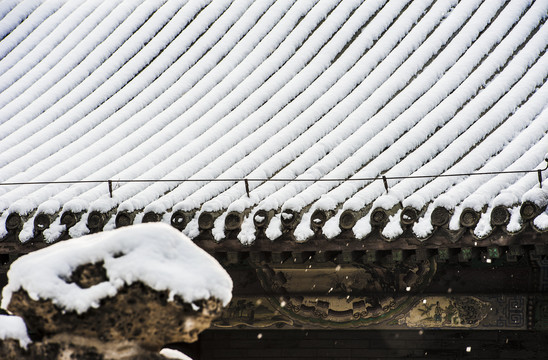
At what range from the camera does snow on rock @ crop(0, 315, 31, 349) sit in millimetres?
2658

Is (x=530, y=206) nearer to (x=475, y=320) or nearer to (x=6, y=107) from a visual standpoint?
(x=475, y=320)

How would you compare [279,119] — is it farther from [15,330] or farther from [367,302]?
[15,330]

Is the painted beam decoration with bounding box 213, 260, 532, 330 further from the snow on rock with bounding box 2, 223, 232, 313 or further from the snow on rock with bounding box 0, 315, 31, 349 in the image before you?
the snow on rock with bounding box 0, 315, 31, 349

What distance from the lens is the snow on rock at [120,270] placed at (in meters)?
2.55

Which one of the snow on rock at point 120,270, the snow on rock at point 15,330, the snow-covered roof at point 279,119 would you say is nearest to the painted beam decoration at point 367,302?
the snow-covered roof at point 279,119

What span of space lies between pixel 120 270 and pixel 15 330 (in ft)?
1.40

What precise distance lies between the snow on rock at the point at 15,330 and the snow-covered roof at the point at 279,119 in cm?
342

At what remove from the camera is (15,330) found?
2.67 meters

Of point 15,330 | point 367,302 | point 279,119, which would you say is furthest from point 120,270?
point 279,119

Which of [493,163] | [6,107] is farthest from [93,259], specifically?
[6,107]

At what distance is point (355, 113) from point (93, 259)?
499cm

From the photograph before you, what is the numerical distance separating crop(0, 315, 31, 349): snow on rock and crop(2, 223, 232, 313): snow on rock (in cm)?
6

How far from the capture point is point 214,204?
20.7 feet

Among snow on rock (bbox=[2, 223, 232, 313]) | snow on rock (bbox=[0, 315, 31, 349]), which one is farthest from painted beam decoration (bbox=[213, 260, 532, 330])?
snow on rock (bbox=[0, 315, 31, 349])
